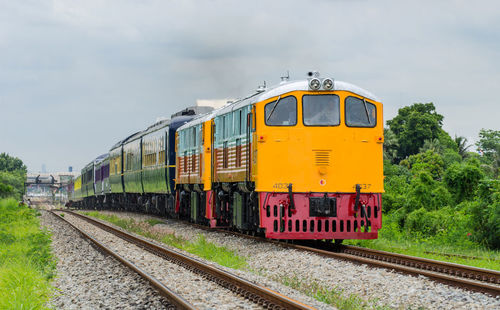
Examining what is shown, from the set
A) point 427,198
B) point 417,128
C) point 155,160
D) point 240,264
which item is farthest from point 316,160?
point 417,128

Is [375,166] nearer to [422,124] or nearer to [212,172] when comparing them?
[212,172]

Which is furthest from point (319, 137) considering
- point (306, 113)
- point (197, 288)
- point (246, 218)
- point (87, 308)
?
point (87, 308)

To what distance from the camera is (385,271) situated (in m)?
10.8

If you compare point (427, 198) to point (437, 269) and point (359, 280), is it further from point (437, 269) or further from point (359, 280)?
point (359, 280)

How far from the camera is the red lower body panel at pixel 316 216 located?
14500 mm

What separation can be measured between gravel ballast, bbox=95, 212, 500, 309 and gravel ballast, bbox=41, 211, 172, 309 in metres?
1.79

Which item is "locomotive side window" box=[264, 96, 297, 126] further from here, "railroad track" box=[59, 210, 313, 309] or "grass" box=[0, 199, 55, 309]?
"grass" box=[0, 199, 55, 309]

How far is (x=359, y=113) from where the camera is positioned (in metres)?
15.1

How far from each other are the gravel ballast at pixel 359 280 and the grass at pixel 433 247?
2.33 metres

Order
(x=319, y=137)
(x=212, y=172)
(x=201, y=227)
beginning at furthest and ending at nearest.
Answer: (x=201, y=227) → (x=212, y=172) → (x=319, y=137)

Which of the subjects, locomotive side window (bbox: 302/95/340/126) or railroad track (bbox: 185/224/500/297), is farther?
locomotive side window (bbox: 302/95/340/126)

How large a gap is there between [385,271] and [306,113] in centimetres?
505

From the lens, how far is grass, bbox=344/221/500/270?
12.8m

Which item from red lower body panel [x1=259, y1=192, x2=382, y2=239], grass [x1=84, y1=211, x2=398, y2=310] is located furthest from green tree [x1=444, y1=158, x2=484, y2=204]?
grass [x1=84, y1=211, x2=398, y2=310]
